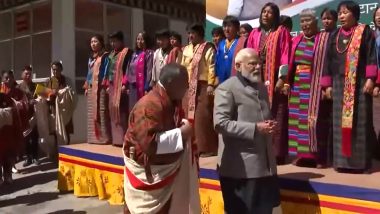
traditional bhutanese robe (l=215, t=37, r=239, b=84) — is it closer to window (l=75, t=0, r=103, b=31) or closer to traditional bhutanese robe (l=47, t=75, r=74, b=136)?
traditional bhutanese robe (l=47, t=75, r=74, b=136)

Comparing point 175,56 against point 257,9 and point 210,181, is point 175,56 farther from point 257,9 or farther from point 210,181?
point 210,181

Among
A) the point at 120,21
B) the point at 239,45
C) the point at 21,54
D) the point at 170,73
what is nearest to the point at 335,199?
the point at 170,73

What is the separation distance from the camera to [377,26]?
386 centimetres

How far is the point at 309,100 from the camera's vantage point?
3.54 meters

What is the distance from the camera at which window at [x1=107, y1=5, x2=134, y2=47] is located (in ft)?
29.3

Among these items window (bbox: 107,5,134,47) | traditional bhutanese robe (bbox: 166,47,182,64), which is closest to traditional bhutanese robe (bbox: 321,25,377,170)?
traditional bhutanese robe (bbox: 166,47,182,64)

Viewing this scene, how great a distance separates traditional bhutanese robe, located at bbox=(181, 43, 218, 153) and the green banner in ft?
3.64

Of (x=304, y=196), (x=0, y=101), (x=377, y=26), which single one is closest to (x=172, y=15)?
(x=0, y=101)

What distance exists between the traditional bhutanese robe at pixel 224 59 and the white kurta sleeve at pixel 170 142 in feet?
5.95

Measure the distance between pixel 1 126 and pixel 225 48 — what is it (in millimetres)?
2864

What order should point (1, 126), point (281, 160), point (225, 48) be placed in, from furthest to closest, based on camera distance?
1. point (1, 126)
2. point (225, 48)
3. point (281, 160)

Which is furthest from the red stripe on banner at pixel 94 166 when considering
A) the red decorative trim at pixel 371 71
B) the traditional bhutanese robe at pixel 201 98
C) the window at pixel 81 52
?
the window at pixel 81 52

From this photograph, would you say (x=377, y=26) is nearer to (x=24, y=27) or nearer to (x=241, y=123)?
(x=241, y=123)

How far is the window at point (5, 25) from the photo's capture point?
9.52m
